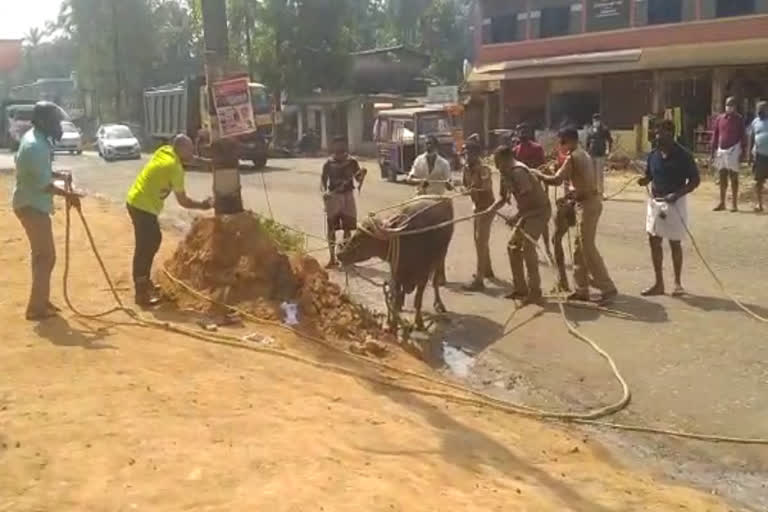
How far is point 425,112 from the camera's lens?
25.5m

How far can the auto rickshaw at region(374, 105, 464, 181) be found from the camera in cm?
2520

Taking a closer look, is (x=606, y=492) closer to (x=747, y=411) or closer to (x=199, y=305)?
(x=747, y=411)

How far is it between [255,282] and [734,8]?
2332 centimetres

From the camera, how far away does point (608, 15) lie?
31.9 m

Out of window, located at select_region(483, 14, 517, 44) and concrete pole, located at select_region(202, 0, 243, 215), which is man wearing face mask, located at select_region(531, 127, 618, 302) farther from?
window, located at select_region(483, 14, 517, 44)

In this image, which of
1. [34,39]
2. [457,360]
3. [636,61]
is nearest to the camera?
[457,360]

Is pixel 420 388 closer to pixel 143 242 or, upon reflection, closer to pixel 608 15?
pixel 143 242

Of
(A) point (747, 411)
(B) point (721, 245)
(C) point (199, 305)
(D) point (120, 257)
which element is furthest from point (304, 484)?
(B) point (721, 245)

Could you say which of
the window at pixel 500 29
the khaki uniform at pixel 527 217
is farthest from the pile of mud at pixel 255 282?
the window at pixel 500 29

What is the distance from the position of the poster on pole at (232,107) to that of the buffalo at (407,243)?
150cm

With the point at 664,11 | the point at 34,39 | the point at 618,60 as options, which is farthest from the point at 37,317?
the point at 34,39

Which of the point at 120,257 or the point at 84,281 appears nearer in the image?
the point at 84,281

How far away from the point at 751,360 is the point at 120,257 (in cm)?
738

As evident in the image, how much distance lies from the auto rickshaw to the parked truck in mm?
4522
